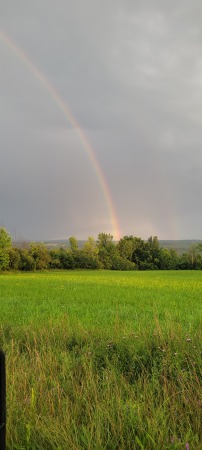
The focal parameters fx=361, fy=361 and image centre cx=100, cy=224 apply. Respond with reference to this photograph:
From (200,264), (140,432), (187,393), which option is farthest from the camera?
(200,264)

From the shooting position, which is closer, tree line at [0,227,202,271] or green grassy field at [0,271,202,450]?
green grassy field at [0,271,202,450]

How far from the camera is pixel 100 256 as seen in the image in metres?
106

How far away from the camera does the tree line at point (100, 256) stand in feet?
267

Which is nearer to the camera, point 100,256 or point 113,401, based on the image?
point 113,401

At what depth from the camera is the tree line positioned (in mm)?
81312

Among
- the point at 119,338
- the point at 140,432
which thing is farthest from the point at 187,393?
the point at 119,338

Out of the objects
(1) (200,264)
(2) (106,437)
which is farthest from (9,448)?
(1) (200,264)

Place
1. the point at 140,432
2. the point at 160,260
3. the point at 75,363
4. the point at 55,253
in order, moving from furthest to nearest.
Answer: the point at 160,260 → the point at 55,253 → the point at 75,363 → the point at 140,432

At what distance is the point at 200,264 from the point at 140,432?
102047mm

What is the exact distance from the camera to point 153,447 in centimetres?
318

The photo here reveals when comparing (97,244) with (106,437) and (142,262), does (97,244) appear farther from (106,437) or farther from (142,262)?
(106,437)

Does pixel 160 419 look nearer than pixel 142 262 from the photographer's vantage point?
Yes

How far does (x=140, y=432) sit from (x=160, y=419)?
1.46 feet

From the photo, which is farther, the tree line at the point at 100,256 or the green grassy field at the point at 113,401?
the tree line at the point at 100,256
